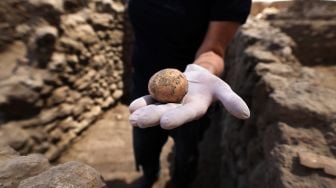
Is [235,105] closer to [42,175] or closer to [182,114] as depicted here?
[182,114]

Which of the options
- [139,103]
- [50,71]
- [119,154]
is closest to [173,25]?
[139,103]

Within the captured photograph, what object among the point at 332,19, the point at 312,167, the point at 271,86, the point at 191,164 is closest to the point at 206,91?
the point at 312,167

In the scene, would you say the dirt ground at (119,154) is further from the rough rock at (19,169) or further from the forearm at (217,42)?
the rough rock at (19,169)

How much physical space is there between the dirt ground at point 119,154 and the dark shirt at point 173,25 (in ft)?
4.16

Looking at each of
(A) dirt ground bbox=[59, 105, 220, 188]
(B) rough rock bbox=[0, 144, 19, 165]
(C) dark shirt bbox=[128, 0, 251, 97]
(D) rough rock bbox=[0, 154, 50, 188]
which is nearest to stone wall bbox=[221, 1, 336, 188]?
(A) dirt ground bbox=[59, 105, 220, 188]

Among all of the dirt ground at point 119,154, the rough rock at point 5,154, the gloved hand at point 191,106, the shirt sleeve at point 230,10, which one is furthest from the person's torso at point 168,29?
the dirt ground at point 119,154

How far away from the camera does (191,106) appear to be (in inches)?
44.2

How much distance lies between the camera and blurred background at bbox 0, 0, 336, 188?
1.43m

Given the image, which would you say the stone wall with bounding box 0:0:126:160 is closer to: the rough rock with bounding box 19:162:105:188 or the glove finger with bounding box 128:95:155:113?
the rough rock with bounding box 19:162:105:188

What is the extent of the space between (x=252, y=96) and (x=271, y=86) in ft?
1.01

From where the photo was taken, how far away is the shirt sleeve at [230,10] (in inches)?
61.3

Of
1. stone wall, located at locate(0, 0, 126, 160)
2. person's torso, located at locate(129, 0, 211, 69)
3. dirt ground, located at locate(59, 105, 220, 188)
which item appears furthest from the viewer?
dirt ground, located at locate(59, 105, 220, 188)

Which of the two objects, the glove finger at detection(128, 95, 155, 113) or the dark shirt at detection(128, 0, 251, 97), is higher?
the dark shirt at detection(128, 0, 251, 97)

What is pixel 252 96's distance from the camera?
2176 mm
